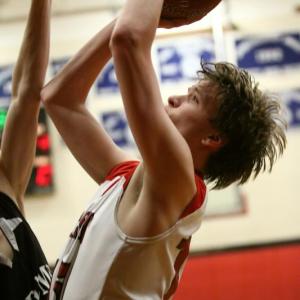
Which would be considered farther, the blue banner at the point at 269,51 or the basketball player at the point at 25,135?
the blue banner at the point at 269,51

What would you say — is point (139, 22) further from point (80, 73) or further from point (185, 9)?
point (80, 73)

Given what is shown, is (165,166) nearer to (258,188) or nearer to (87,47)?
(87,47)

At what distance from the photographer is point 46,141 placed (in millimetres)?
4270

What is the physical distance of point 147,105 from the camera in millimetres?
1150

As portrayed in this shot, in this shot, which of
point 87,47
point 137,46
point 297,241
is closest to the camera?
point 137,46

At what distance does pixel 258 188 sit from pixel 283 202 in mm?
213

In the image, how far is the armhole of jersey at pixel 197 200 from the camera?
1241mm

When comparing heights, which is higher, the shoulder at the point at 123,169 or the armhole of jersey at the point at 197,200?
the shoulder at the point at 123,169

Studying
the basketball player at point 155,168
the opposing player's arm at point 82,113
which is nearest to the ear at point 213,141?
the basketball player at point 155,168

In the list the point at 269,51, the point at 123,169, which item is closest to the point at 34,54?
the point at 123,169

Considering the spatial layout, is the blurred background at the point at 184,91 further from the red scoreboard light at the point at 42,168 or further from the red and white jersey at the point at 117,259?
the red and white jersey at the point at 117,259

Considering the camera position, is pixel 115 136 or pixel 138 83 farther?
pixel 115 136

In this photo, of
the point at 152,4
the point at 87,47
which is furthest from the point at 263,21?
the point at 152,4

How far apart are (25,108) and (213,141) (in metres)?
0.60
